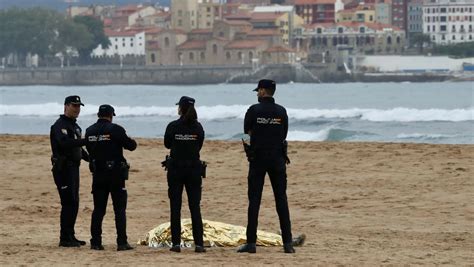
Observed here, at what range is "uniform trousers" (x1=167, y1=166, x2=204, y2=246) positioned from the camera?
10602 millimetres

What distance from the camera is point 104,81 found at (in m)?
145

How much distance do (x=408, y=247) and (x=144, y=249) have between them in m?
1.87

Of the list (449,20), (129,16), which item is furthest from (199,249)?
(129,16)

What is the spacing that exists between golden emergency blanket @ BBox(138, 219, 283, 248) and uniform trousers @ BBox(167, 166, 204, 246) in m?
0.33

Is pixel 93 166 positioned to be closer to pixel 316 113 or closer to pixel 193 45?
pixel 316 113

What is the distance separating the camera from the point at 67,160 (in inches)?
433

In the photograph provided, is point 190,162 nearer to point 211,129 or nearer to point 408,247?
point 408,247

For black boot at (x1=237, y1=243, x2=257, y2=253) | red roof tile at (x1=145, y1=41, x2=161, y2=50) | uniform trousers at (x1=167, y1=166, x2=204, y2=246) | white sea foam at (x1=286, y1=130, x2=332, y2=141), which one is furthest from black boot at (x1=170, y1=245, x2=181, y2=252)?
red roof tile at (x1=145, y1=41, x2=161, y2=50)

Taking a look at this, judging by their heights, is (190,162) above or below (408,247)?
above

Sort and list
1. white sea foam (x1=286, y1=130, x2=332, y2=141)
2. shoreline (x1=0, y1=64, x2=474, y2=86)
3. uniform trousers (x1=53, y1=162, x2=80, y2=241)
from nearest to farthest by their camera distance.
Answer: uniform trousers (x1=53, y1=162, x2=80, y2=241) < white sea foam (x1=286, y1=130, x2=332, y2=141) < shoreline (x1=0, y1=64, x2=474, y2=86)

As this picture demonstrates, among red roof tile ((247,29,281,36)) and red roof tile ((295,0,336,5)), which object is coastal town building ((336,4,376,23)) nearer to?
red roof tile ((295,0,336,5))

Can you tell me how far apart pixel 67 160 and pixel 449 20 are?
16964cm

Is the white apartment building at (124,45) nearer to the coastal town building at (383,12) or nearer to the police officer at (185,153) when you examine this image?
the coastal town building at (383,12)

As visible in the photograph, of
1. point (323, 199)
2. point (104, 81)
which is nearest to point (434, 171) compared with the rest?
point (323, 199)
